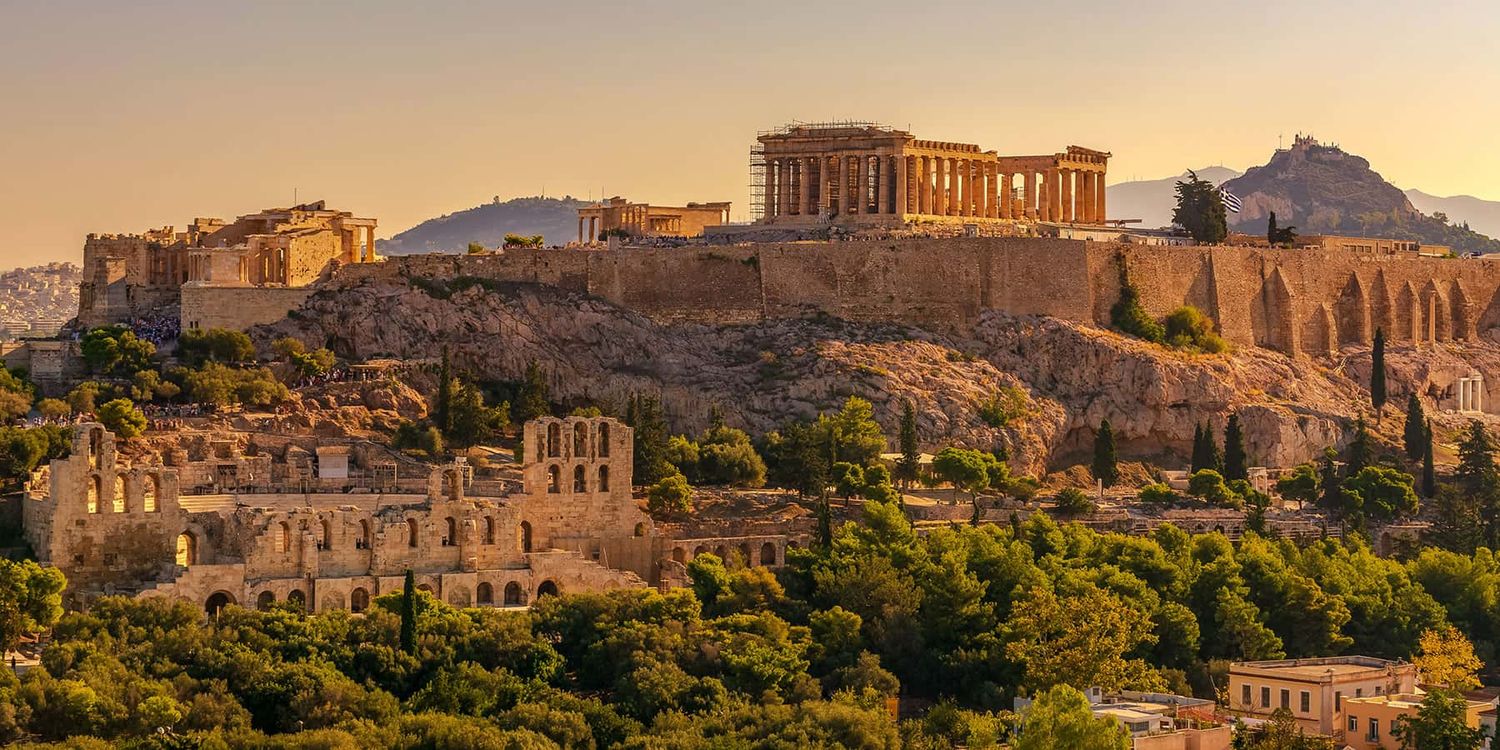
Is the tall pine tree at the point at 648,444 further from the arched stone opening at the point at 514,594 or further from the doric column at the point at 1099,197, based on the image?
the doric column at the point at 1099,197

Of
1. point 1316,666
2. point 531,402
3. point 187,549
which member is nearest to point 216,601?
point 187,549

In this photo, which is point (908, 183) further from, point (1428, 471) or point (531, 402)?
point (531, 402)

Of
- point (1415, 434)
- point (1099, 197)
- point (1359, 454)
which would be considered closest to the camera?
point (1359, 454)

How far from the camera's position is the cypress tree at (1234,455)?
88062mm

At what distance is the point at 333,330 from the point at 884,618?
23.0m

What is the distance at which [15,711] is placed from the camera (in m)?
58.4

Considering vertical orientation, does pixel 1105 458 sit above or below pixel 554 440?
below

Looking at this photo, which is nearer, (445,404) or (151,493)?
(151,493)

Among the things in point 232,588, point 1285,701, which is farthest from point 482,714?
point 1285,701

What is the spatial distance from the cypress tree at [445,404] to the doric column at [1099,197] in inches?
1398

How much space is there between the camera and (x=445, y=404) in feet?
260

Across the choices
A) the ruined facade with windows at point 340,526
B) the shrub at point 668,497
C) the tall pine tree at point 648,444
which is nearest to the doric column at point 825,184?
the tall pine tree at point 648,444

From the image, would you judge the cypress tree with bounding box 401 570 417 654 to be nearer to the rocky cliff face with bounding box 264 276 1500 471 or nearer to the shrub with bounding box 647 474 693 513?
the shrub with bounding box 647 474 693 513

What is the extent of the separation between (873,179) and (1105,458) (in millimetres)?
16630
